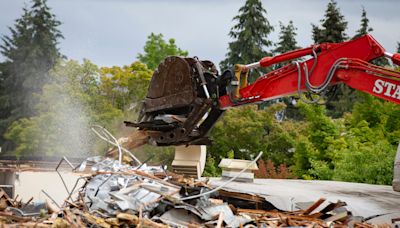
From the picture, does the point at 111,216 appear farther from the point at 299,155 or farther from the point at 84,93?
the point at 84,93

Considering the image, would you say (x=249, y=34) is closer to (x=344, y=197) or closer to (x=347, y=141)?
(x=347, y=141)

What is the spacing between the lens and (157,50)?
27609mm

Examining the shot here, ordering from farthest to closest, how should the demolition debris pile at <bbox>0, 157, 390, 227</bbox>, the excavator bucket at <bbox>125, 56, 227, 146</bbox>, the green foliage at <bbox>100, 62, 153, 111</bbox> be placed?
the green foliage at <bbox>100, 62, 153, 111</bbox>, the excavator bucket at <bbox>125, 56, 227, 146</bbox>, the demolition debris pile at <bbox>0, 157, 390, 227</bbox>

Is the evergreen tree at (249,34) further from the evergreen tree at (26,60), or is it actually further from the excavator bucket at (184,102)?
the excavator bucket at (184,102)

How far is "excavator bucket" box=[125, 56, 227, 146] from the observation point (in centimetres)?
804

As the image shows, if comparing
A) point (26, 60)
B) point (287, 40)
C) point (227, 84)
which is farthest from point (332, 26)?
point (227, 84)

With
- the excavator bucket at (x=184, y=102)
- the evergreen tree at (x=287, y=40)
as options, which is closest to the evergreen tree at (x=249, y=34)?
the evergreen tree at (x=287, y=40)

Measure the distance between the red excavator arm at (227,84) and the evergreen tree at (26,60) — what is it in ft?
73.4

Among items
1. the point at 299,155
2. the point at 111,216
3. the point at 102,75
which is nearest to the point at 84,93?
the point at 102,75

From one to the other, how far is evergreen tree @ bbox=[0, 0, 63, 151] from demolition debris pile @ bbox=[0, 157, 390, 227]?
24372mm

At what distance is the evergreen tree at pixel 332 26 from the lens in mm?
30641

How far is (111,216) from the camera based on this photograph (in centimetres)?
527

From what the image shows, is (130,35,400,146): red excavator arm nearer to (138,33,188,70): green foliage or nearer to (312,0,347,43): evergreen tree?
(138,33,188,70): green foliage

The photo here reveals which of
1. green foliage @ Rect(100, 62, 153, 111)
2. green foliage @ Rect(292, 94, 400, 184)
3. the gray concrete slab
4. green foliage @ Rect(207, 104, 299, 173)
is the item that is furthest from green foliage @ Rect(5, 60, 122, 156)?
the gray concrete slab
